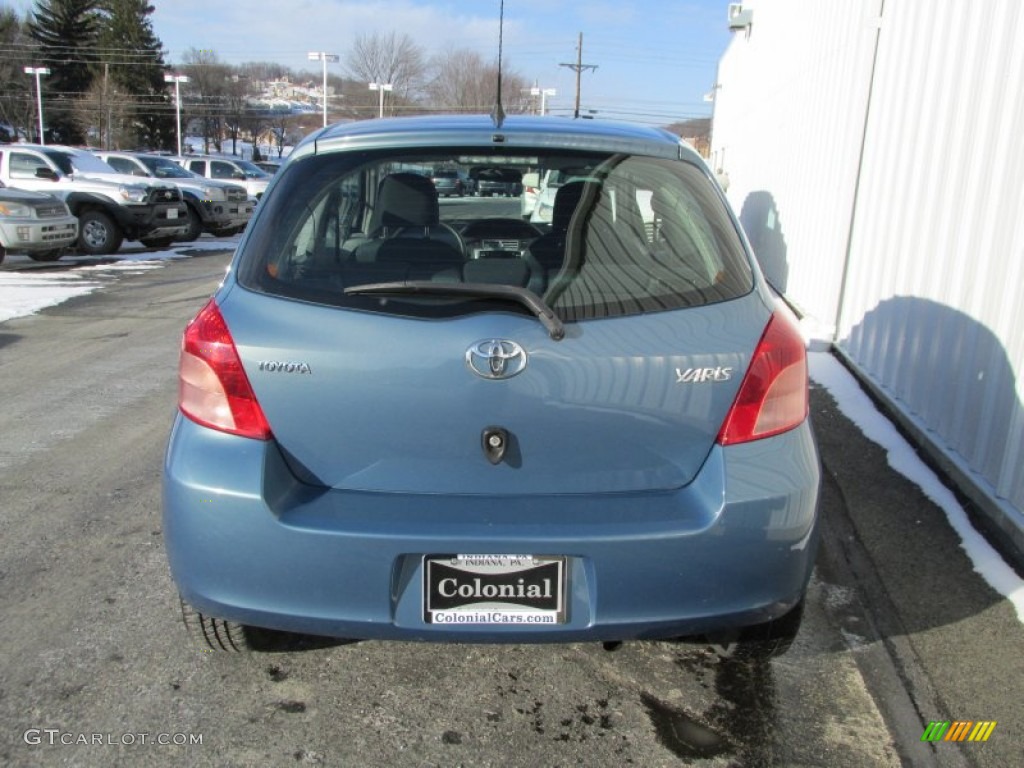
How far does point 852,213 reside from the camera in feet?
23.2

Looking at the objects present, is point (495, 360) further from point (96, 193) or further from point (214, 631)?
point (96, 193)

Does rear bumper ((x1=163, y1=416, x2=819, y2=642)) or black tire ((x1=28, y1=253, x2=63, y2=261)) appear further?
black tire ((x1=28, y1=253, x2=63, y2=261))

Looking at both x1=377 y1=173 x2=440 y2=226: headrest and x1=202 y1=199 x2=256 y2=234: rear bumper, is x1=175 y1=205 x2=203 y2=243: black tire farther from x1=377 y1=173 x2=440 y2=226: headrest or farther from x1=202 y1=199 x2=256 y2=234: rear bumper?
x1=377 y1=173 x2=440 y2=226: headrest

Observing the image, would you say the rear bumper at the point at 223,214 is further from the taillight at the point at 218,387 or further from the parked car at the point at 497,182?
the taillight at the point at 218,387

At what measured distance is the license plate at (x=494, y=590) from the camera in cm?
229

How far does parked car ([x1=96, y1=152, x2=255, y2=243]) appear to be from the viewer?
18.7 meters

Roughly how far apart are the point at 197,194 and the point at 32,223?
6141 millimetres

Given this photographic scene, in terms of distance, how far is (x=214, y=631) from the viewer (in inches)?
106

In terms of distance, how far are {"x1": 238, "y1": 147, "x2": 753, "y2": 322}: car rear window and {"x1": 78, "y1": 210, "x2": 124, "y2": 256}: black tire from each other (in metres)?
14.3

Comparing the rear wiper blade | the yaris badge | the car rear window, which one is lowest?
the yaris badge

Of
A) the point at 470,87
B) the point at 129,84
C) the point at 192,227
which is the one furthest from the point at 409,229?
the point at 129,84

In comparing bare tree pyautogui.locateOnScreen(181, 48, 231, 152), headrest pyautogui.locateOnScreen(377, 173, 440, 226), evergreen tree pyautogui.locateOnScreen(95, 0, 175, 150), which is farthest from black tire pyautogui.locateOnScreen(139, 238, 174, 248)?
bare tree pyautogui.locateOnScreen(181, 48, 231, 152)

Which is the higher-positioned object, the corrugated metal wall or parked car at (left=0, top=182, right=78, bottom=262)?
the corrugated metal wall

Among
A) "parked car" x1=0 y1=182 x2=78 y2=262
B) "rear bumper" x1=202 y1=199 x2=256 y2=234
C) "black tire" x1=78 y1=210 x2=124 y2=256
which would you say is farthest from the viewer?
"rear bumper" x1=202 y1=199 x2=256 y2=234
